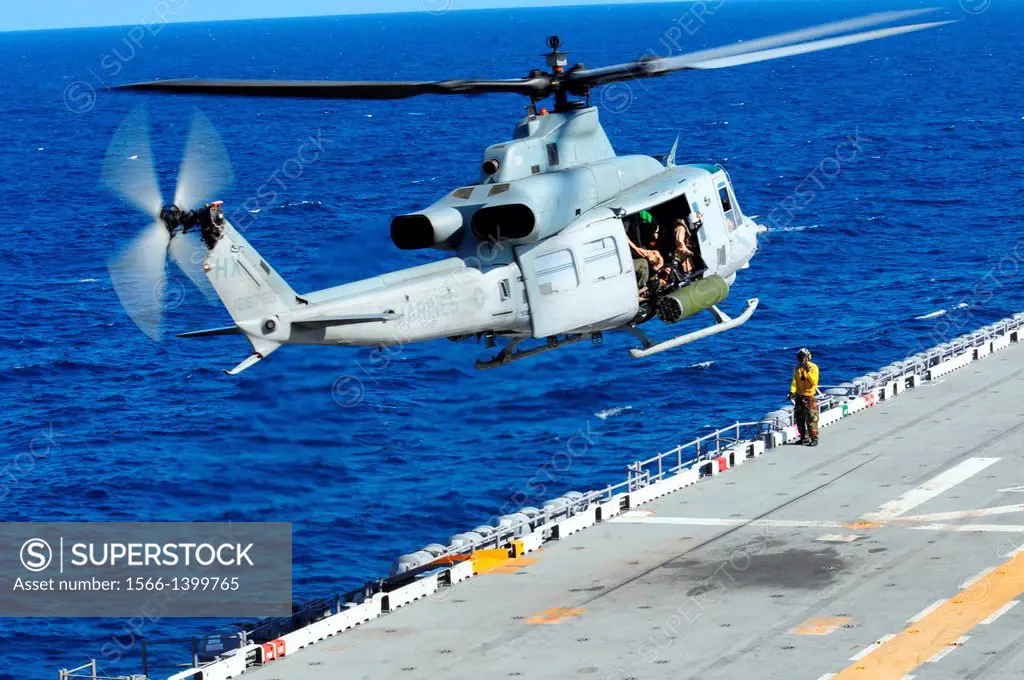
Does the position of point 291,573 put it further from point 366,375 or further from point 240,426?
point 366,375

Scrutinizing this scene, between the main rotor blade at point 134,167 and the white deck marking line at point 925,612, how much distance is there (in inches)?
535

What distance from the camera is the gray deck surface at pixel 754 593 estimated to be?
2334 cm

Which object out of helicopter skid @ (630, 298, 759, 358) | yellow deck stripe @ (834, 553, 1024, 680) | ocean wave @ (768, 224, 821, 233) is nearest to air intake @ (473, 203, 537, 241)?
helicopter skid @ (630, 298, 759, 358)

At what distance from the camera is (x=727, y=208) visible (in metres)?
30.5

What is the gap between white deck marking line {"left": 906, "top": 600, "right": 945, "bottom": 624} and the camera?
974 inches

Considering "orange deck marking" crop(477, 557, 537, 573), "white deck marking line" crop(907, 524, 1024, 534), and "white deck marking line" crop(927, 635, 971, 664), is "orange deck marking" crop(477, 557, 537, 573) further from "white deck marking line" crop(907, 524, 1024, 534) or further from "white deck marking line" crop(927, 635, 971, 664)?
"white deck marking line" crop(927, 635, 971, 664)

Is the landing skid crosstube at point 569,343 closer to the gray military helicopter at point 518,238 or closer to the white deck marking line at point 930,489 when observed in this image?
the gray military helicopter at point 518,238

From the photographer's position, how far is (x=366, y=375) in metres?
65.9

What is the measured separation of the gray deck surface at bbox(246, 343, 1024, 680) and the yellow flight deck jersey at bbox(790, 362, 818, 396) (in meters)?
1.66

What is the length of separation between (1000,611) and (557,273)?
9197 millimetres

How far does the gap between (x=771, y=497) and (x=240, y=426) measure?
3033cm

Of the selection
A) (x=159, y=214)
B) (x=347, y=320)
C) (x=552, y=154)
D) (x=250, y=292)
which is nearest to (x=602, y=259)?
(x=552, y=154)

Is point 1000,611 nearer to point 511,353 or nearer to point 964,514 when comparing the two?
point 964,514

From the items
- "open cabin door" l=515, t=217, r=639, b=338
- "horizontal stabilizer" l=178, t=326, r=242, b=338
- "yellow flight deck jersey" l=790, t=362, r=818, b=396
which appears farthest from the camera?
"yellow flight deck jersey" l=790, t=362, r=818, b=396
